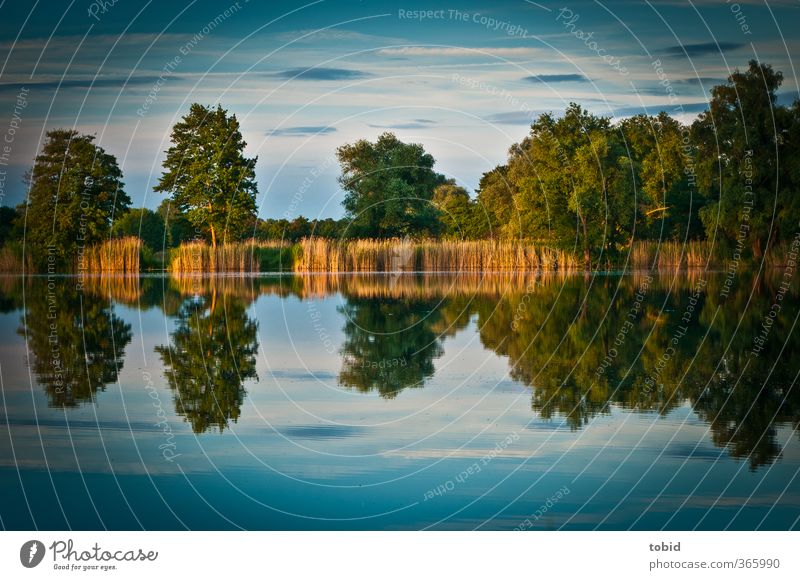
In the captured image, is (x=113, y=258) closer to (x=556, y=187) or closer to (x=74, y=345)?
(x=556, y=187)

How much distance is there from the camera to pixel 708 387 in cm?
1344

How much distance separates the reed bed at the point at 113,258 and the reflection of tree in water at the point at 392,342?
3073cm

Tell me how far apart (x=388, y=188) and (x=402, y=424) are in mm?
60978

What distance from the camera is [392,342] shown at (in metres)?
18.7

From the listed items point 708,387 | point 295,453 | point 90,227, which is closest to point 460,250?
point 90,227

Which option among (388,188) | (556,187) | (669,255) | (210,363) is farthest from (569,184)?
(210,363)

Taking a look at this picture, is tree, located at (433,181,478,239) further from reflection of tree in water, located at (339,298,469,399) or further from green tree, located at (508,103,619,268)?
reflection of tree in water, located at (339,298,469,399)

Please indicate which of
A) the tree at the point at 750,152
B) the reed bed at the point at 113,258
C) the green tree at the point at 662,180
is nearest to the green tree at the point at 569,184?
the green tree at the point at 662,180

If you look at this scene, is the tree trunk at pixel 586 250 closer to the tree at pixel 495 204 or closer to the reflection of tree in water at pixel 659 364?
the tree at pixel 495 204

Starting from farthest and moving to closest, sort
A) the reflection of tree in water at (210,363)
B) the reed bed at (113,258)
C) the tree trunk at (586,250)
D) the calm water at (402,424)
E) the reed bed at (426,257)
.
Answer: the reed bed at (113,258)
the tree trunk at (586,250)
the reed bed at (426,257)
the reflection of tree in water at (210,363)
the calm water at (402,424)

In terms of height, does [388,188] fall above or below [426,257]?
above

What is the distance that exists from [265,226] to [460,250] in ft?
90.1

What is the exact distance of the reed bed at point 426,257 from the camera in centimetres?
5447

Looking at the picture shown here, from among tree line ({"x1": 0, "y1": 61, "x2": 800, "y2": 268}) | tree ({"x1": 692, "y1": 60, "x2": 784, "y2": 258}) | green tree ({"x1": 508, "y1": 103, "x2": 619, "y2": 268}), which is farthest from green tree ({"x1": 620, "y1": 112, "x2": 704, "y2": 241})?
tree ({"x1": 692, "y1": 60, "x2": 784, "y2": 258})
